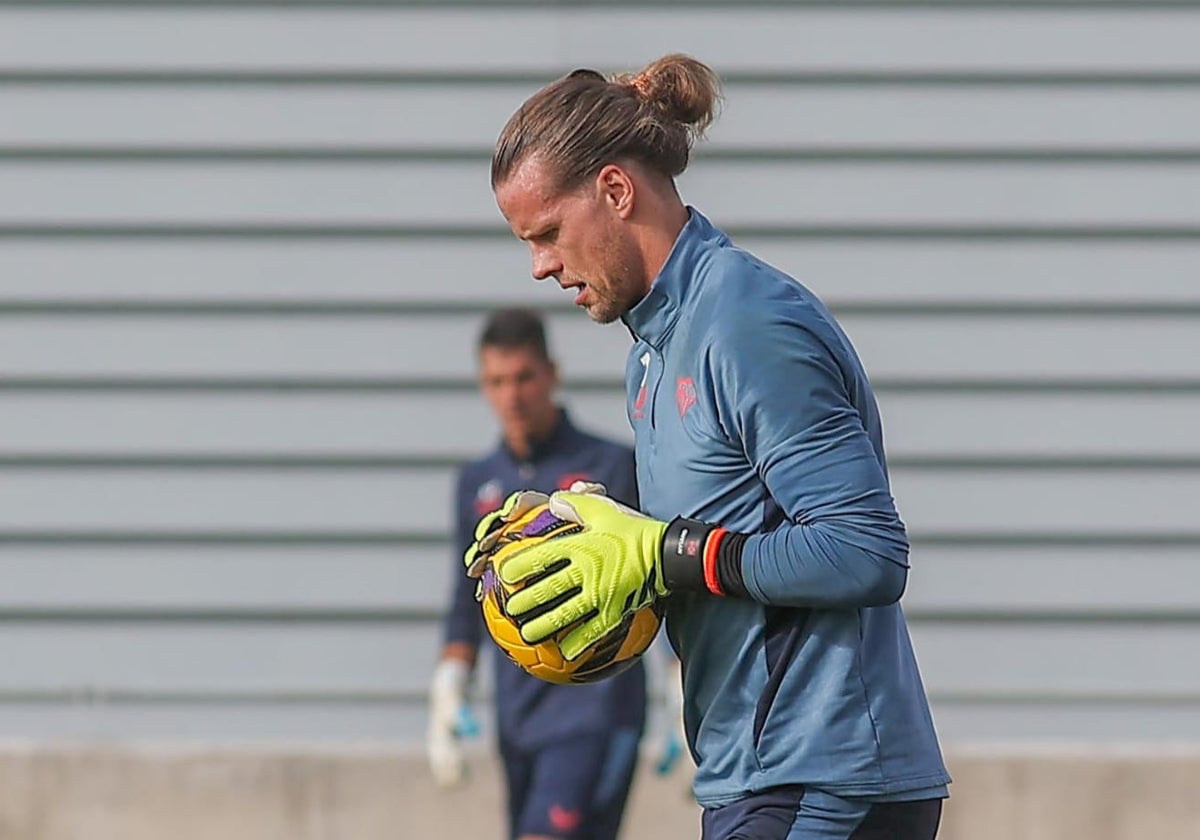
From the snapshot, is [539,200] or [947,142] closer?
[539,200]

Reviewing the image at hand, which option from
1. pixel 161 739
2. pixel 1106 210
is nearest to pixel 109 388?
pixel 161 739

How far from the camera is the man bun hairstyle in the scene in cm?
339

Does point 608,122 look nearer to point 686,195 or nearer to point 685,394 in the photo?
point 685,394

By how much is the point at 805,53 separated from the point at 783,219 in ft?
2.04

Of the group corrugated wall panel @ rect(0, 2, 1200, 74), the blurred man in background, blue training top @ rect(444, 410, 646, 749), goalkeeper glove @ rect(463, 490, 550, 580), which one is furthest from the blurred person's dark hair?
goalkeeper glove @ rect(463, 490, 550, 580)

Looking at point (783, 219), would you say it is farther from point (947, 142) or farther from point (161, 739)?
point (161, 739)

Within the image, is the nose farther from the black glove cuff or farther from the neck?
the black glove cuff

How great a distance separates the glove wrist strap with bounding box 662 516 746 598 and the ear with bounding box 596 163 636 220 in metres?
0.52

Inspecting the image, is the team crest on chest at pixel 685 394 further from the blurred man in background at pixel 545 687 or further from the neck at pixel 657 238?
the blurred man in background at pixel 545 687

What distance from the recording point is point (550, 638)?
3484mm

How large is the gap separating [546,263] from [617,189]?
0.17 m

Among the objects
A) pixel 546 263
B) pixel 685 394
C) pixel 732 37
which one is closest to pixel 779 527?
pixel 685 394

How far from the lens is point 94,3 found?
792 centimetres

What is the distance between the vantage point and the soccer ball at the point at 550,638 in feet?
11.6
